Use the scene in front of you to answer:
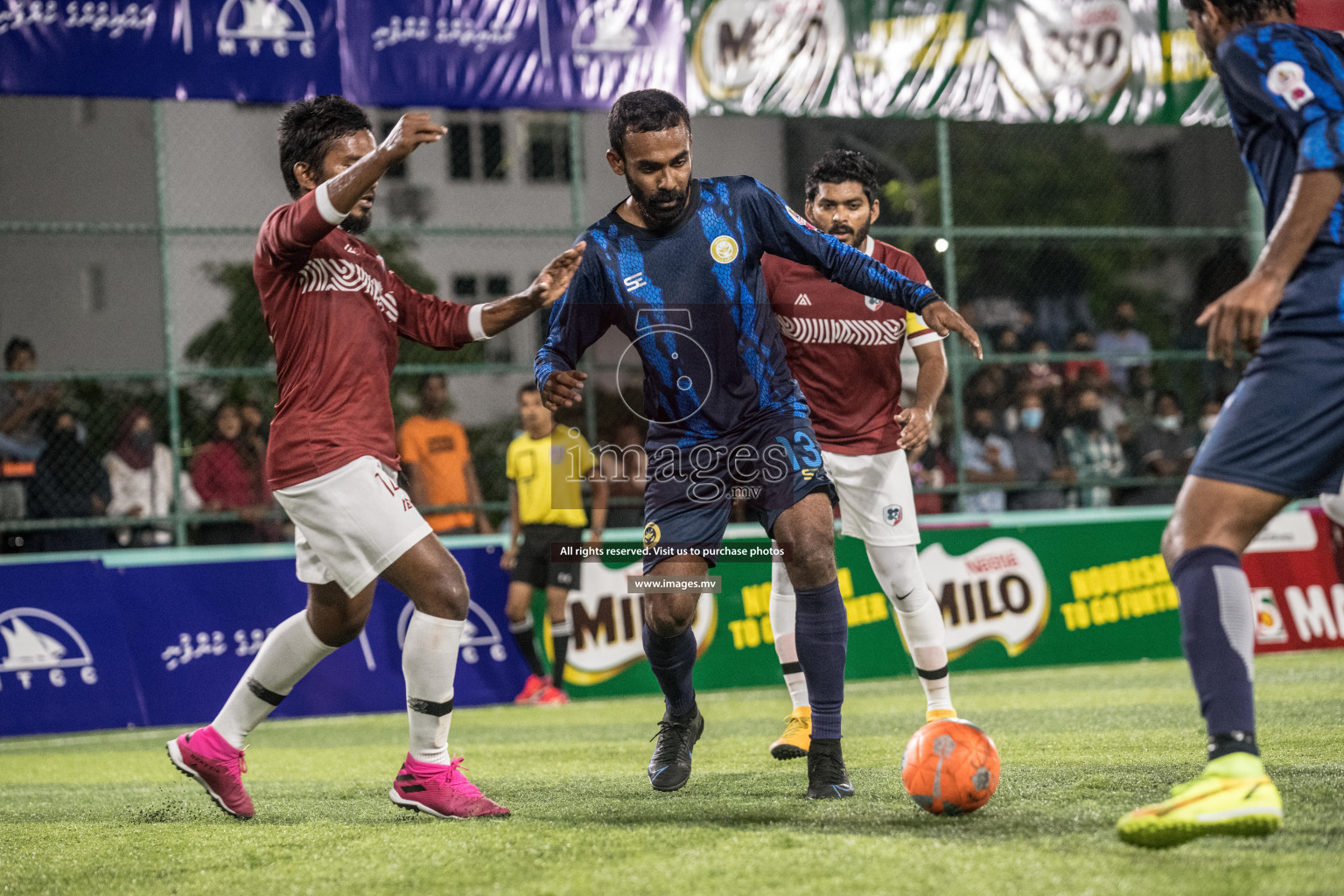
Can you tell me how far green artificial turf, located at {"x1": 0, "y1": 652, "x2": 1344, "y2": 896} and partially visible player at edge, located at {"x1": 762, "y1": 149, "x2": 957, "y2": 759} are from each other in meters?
0.68

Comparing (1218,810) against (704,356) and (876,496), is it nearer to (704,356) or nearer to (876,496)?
(704,356)

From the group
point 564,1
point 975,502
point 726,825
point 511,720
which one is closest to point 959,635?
point 975,502

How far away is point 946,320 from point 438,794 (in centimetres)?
226

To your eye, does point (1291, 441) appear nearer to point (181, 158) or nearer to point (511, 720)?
point (511, 720)

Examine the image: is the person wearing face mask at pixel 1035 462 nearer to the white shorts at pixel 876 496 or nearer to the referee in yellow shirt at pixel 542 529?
the referee in yellow shirt at pixel 542 529

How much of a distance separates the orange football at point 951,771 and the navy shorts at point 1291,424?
1179 millimetres

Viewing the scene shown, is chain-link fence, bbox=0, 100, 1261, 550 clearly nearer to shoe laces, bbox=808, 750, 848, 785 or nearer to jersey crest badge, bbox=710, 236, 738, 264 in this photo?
jersey crest badge, bbox=710, 236, 738, 264

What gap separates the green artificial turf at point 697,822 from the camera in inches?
132

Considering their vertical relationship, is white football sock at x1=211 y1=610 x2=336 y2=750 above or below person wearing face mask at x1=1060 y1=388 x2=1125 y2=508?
below

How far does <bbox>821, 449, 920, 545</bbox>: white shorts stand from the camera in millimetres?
6109

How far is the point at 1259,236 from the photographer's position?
42.1 feet

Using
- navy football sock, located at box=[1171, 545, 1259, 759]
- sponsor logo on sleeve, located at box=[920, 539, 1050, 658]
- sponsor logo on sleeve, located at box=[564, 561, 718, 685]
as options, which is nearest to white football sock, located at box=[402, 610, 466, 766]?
navy football sock, located at box=[1171, 545, 1259, 759]

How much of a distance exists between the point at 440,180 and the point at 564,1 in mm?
25329

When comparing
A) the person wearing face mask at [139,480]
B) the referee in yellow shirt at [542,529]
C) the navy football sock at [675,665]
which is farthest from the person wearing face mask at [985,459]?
the navy football sock at [675,665]
